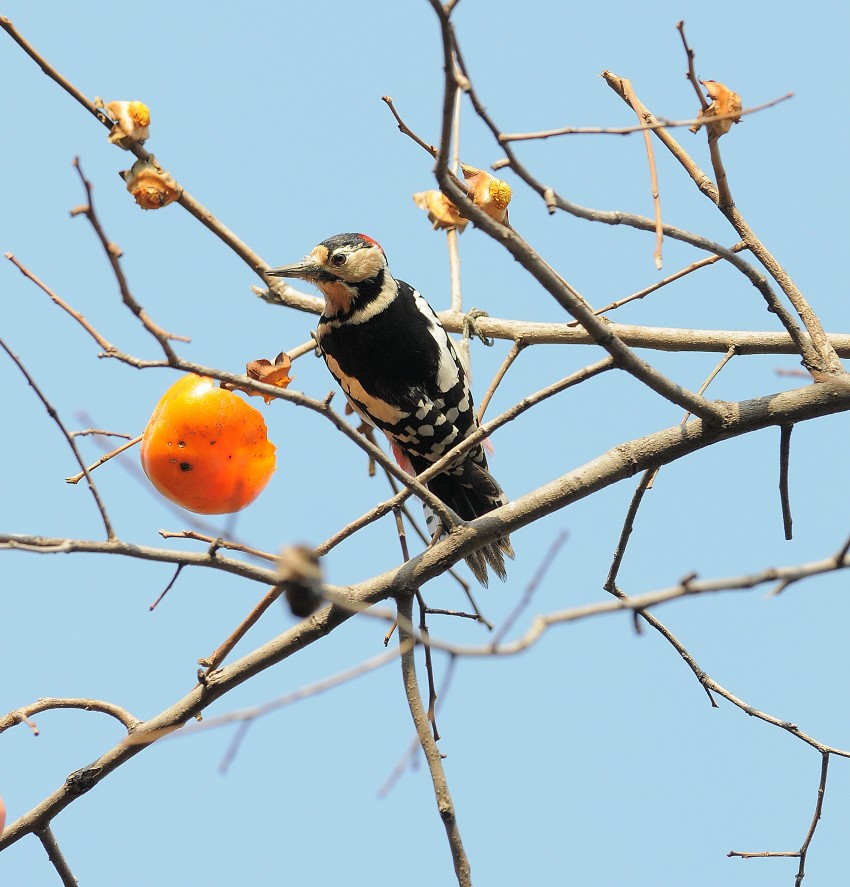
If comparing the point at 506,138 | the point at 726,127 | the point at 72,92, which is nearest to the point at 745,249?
the point at 726,127

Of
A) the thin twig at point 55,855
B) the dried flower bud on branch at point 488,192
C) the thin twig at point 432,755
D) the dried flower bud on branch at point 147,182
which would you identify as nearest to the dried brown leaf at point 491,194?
the dried flower bud on branch at point 488,192

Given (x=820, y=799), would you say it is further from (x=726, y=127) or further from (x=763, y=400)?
(x=726, y=127)

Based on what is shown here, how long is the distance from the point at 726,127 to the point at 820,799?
1820 millimetres

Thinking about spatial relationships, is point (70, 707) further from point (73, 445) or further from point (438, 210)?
point (438, 210)

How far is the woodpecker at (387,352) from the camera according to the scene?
4102mm

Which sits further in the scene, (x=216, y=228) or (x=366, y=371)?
(x=366, y=371)

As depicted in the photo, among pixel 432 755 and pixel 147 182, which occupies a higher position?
pixel 147 182

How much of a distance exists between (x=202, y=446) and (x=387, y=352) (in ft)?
4.29

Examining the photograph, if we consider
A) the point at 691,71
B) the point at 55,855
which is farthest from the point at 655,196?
the point at 55,855

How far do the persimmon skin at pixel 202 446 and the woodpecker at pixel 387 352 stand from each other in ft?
3.55

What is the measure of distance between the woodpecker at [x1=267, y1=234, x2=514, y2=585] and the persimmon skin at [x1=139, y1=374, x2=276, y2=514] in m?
1.08

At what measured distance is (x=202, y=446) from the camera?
2.95 metres

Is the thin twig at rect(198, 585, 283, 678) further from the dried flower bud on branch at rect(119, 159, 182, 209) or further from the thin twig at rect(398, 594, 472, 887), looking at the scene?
the dried flower bud on branch at rect(119, 159, 182, 209)

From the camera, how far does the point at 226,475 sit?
9.84 feet
